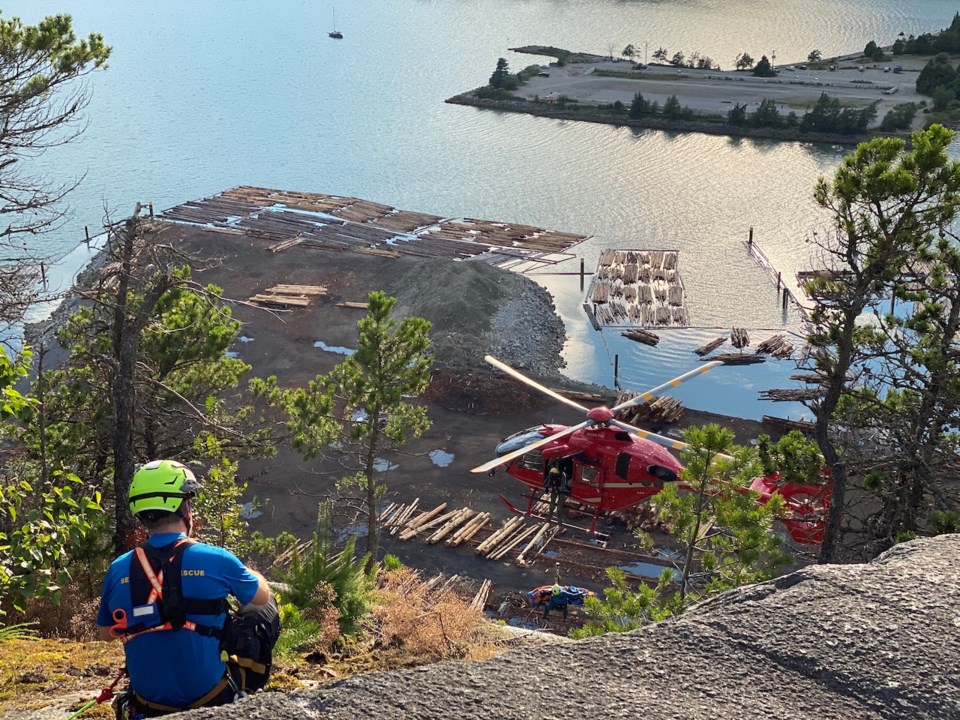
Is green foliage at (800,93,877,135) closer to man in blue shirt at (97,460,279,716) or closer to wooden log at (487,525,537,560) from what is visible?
wooden log at (487,525,537,560)

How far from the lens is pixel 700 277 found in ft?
173

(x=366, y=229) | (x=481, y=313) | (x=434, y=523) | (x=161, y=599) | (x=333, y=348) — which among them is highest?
(x=161, y=599)

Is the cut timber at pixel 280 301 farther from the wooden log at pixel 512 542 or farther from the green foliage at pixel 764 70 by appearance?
the green foliage at pixel 764 70

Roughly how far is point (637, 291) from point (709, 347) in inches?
291

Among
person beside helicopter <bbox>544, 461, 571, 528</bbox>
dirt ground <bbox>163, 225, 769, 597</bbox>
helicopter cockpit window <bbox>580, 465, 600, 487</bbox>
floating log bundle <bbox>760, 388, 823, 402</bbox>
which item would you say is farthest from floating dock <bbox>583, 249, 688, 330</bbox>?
person beside helicopter <bbox>544, 461, 571, 528</bbox>

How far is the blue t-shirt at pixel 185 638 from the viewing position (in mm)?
5891

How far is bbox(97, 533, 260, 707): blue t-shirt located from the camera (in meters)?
5.89

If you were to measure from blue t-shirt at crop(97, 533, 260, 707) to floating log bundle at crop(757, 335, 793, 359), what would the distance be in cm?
3976

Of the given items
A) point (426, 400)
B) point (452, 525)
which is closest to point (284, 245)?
point (426, 400)

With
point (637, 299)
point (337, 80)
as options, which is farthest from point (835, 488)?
point (337, 80)

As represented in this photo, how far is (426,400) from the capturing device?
124ft

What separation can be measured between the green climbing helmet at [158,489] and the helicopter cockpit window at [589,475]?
61.3ft

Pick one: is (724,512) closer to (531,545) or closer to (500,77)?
(531,545)

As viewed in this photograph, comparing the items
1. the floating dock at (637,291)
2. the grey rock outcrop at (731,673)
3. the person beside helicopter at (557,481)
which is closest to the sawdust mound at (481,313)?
the floating dock at (637,291)
